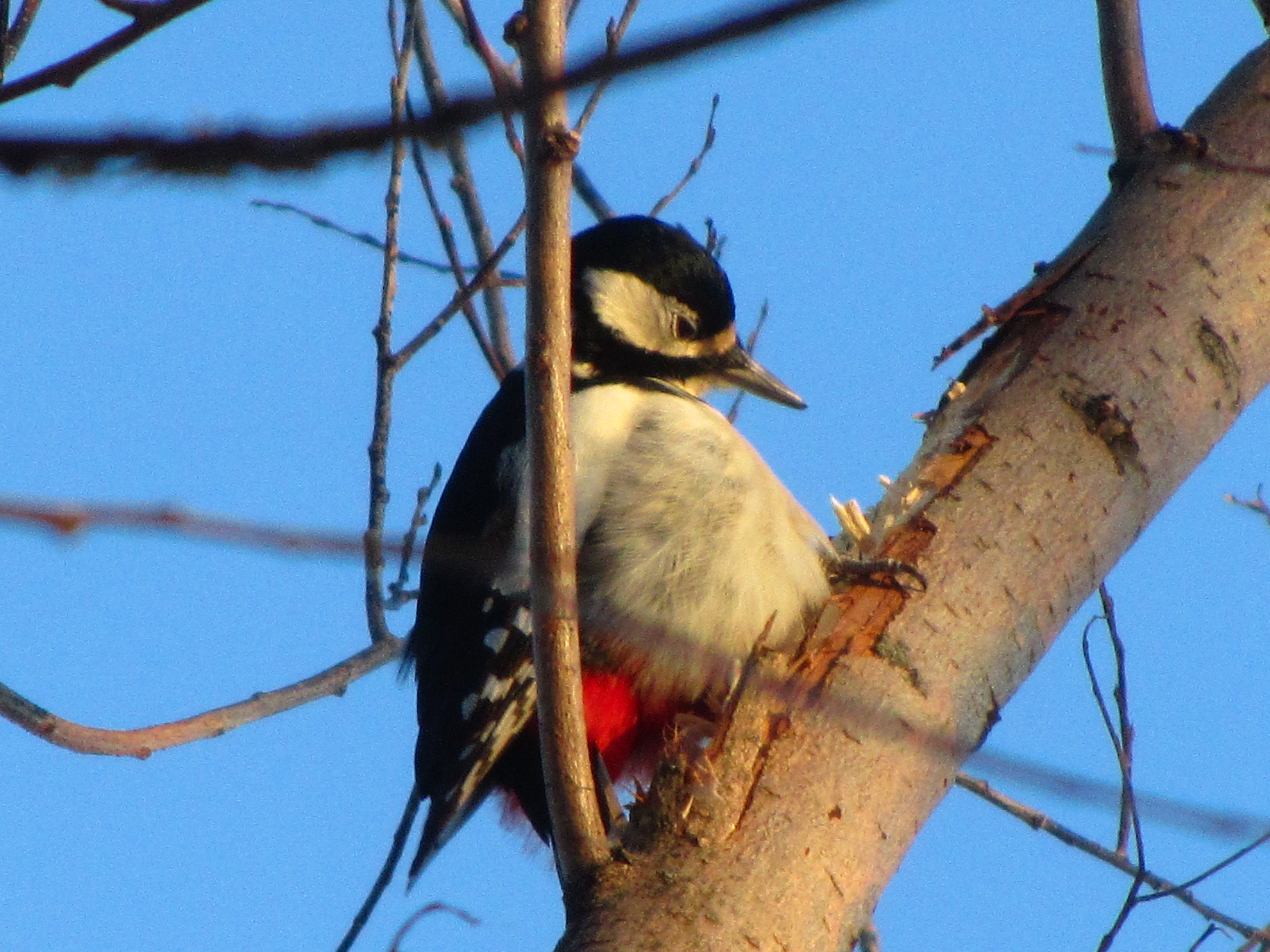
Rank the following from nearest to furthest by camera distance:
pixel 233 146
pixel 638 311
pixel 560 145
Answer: pixel 233 146, pixel 560 145, pixel 638 311

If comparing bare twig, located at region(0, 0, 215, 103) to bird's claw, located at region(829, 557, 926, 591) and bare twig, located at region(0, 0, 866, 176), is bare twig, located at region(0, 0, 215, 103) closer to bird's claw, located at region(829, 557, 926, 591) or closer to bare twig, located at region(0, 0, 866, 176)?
bare twig, located at region(0, 0, 866, 176)

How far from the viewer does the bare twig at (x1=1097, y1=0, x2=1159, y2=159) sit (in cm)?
Answer: 333

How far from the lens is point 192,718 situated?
2.65 metres

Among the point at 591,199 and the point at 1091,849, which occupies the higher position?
the point at 591,199

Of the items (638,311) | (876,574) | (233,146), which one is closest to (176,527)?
(233,146)

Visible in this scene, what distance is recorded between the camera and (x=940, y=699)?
2680 mm

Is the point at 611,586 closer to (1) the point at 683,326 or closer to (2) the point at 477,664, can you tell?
(2) the point at 477,664

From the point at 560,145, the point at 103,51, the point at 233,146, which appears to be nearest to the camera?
the point at 233,146

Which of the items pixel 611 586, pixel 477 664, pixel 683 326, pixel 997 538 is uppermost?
pixel 683 326

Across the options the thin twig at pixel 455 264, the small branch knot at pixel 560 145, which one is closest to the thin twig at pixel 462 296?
the thin twig at pixel 455 264

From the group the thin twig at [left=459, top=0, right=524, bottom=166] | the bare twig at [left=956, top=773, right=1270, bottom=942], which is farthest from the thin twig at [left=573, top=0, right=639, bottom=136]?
the bare twig at [left=956, top=773, right=1270, bottom=942]

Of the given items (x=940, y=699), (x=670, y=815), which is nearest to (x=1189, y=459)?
(x=940, y=699)

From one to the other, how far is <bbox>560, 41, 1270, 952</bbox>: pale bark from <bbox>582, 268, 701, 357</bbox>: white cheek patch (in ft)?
3.65

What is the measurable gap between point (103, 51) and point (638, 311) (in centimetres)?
326
